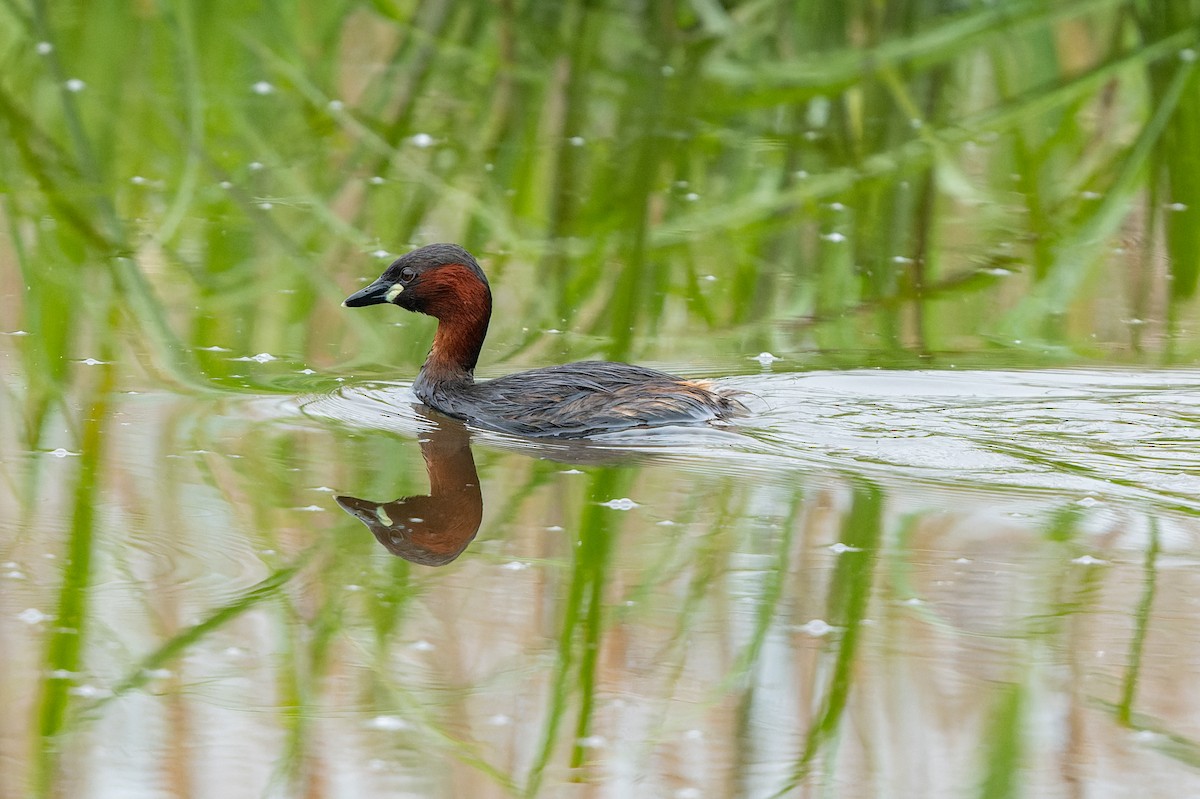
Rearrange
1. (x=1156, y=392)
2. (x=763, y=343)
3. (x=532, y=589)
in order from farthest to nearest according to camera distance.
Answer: (x=763, y=343)
(x=1156, y=392)
(x=532, y=589)

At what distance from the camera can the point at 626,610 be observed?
4590 millimetres

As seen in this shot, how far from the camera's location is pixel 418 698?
4.02m

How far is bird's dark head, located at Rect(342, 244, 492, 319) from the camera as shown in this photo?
22.2ft

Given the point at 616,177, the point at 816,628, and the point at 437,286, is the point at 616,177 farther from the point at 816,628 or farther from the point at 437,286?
the point at 816,628

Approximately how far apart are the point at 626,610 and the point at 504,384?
2084mm

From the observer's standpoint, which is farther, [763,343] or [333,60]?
[333,60]

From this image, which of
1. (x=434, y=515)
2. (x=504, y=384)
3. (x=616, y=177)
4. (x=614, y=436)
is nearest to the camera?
(x=434, y=515)

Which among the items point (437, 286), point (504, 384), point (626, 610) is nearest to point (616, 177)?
point (437, 286)

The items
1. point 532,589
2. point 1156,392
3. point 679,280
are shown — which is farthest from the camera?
point 679,280

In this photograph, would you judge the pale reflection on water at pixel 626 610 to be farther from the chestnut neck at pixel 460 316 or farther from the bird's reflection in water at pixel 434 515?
the chestnut neck at pixel 460 316

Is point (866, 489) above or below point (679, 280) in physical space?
below

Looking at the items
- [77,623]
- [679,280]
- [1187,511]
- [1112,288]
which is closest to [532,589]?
[77,623]

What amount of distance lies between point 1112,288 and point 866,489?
2970mm

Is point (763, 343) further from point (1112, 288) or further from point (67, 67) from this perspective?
point (67, 67)
